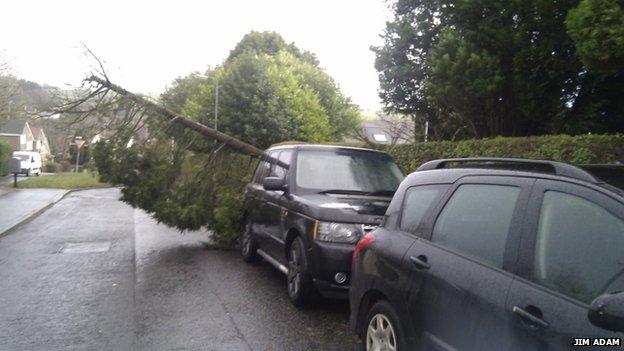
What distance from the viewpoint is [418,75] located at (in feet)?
53.5

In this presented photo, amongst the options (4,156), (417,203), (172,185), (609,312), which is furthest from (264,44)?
(609,312)

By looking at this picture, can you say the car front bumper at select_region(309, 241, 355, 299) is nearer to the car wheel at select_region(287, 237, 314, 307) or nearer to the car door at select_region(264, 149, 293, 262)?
the car wheel at select_region(287, 237, 314, 307)

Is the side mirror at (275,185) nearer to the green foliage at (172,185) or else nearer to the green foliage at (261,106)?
the green foliage at (172,185)

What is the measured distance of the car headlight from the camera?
634cm

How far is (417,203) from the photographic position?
4297 mm

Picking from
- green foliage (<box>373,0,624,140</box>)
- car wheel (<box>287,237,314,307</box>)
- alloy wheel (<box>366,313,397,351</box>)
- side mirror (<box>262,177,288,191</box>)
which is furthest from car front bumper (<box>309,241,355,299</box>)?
green foliage (<box>373,0,624,140</box>)

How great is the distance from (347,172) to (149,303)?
302 cm

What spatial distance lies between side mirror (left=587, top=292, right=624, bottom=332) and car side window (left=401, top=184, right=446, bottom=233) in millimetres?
1711

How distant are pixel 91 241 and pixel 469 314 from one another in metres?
10.5

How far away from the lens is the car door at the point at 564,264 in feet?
8.60

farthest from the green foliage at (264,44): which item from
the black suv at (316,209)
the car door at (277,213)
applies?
the car door at (277,213)

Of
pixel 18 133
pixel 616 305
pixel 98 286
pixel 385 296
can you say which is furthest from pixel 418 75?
pixel 18 133

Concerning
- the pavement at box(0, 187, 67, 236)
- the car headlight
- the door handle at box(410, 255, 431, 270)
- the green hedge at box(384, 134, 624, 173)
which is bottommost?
the pavement at box(0, 187, 67, 236)

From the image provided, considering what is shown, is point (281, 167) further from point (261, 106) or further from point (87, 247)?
point (261, 106)
